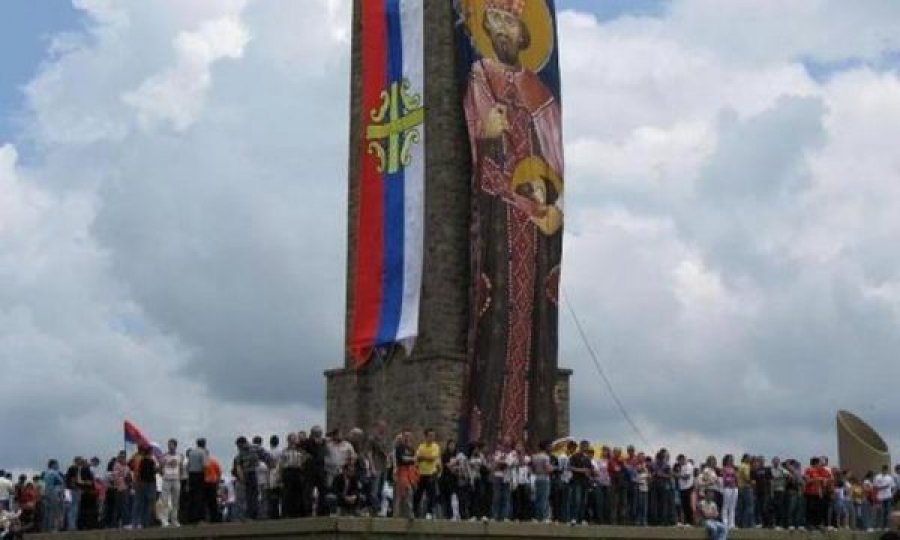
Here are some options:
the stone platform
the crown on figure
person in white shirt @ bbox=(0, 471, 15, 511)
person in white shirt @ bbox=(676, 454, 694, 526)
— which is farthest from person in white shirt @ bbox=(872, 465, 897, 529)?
person in white shirt @ bbox=(0, 471, 15, 511)

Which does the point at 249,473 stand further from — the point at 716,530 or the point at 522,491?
the point at 716,530

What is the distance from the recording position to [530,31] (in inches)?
1423

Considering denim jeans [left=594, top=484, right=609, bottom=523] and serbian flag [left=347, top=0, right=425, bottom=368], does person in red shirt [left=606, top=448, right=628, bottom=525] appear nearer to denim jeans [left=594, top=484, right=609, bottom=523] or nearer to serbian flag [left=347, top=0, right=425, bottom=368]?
denim jeans [left=594, top=484, right=609, bottom=523]

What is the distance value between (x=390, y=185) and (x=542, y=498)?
10716 mm

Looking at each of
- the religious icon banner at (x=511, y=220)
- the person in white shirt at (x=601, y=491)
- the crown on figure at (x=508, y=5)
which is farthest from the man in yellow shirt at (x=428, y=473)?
the crown on figure at (x=508, y=5)

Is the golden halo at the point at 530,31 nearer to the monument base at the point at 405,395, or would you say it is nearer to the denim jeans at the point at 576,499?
the monument base at the point at 405,395

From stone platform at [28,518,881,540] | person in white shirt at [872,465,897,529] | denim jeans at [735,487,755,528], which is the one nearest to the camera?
stone platform at [28,518,881,540]

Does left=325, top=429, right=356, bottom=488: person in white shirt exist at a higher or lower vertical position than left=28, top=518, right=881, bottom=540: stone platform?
higher

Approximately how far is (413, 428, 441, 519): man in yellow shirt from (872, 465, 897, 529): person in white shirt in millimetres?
10784

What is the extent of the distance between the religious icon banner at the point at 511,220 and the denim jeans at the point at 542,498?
6.28 metres

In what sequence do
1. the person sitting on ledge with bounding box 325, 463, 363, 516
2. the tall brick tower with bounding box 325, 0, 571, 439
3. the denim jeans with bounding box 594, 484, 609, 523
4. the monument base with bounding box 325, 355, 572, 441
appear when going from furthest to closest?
the tall brick tower with bounding box 325, 0, 571, 439, the monument base with bounding box 325, 355, 572, 441, the denim jeans with bounding box 594, 484, 609, 523, the person sitting on ledge with bounding box 325, 463, 363, 516

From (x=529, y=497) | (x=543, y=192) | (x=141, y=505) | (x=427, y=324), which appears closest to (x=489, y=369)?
(x=427, y=324)

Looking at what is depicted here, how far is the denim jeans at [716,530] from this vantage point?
28219 mm

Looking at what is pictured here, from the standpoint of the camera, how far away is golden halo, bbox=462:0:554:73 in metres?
34.9
